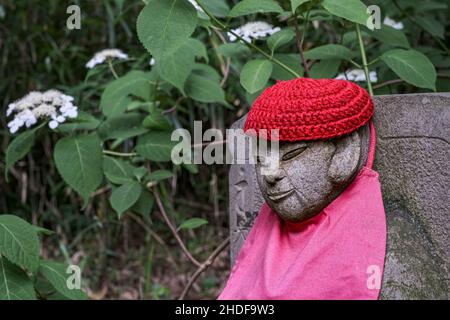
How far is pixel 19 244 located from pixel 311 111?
0.82 metres

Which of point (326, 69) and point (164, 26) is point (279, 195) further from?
point (326, 69)

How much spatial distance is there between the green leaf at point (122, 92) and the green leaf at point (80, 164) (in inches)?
8.5

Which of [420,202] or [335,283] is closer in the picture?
[335,283]

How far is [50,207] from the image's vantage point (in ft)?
10.9

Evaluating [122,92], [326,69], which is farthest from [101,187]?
[326,69]

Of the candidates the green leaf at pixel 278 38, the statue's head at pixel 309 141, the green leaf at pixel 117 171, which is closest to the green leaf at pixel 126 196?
the green leaf at pixel 117 171

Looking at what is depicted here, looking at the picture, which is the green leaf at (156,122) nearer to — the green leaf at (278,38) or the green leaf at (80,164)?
the green leaf at (80,164)

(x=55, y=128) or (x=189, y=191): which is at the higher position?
(x=55, y=128)

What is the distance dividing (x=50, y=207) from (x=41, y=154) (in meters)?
0.26

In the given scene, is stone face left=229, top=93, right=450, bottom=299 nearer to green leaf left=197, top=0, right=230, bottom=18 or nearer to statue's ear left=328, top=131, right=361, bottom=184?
statue's ear left=328, top=131, right=361, bottom=184

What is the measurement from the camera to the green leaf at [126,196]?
2.01 m

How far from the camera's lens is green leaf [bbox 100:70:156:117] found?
6.96ft

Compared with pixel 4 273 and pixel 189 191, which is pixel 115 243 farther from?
pixel 4 273
